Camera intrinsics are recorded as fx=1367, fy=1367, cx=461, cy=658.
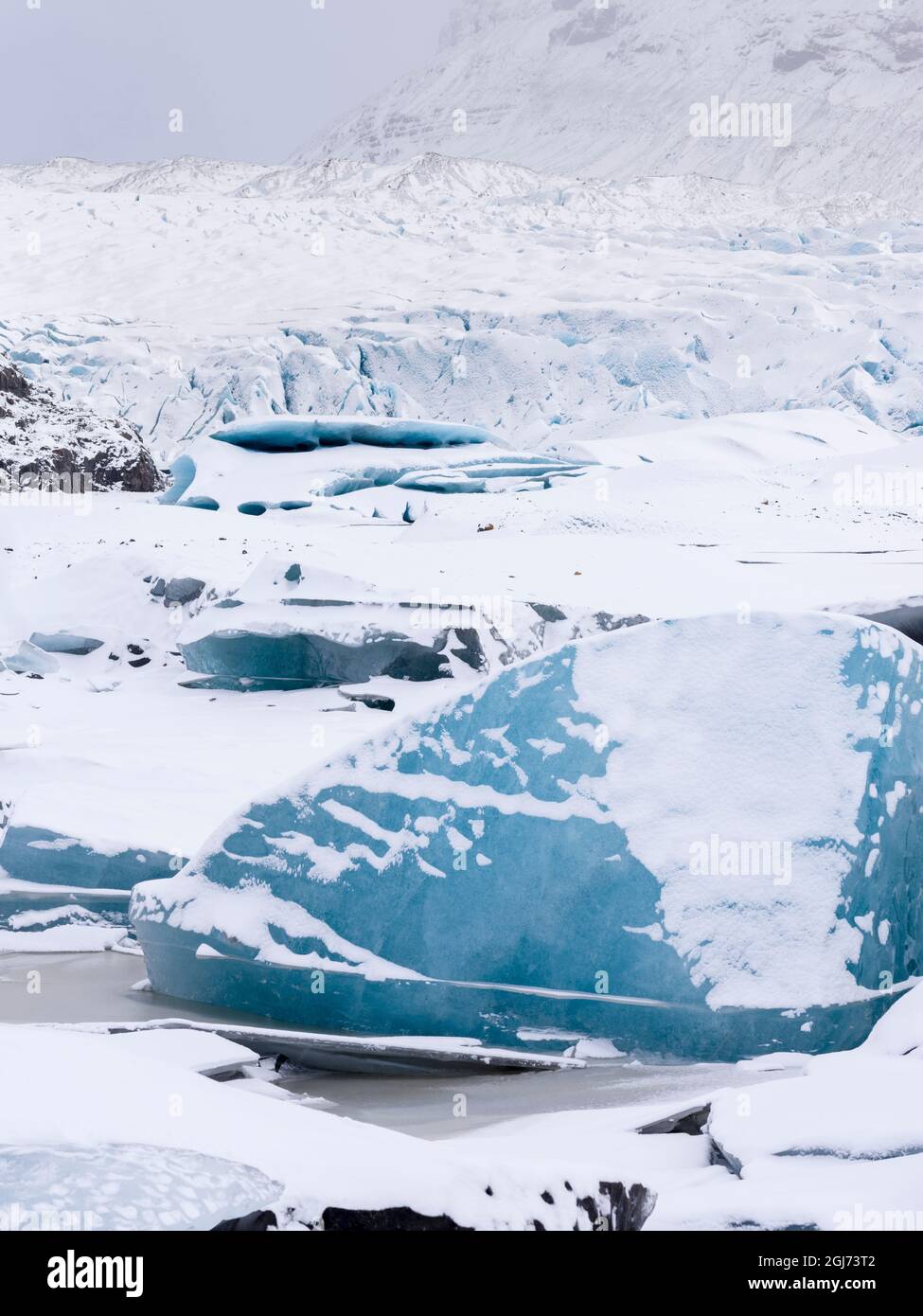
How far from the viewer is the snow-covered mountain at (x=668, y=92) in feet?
183

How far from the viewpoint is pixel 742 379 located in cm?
2445

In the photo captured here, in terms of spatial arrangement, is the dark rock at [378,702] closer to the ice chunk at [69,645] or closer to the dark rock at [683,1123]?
the ice chunk at [69,645]

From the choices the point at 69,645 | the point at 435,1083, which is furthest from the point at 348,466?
the point at 435,1083

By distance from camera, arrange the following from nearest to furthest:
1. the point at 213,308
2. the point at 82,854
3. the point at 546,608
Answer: the point at 82,854 < the point at 546,608 < the point at 213,308

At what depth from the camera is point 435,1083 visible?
11.6ft

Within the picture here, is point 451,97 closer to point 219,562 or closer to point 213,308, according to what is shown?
point 213,308

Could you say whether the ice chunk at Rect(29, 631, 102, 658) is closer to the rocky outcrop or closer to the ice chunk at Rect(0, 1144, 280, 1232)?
the rocky outcrop

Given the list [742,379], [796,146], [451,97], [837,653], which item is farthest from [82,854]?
[451,97]

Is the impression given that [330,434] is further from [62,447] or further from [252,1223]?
[252,1223]

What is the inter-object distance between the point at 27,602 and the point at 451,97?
7725cm

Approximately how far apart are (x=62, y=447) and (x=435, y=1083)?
50.9ft

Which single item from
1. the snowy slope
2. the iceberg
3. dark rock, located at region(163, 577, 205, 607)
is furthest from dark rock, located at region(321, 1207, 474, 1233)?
the snowy slope

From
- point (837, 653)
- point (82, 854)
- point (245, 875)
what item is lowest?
point (82, 854)

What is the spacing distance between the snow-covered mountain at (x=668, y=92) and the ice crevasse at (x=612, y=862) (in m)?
48.3
